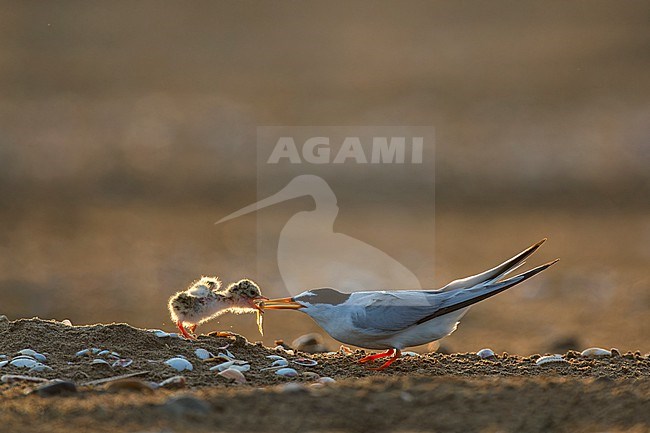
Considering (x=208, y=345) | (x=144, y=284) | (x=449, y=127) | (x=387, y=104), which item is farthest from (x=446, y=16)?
(x=208, y=345)

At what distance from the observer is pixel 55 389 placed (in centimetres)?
461

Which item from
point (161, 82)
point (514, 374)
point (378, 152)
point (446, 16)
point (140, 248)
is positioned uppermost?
point (446, 16)

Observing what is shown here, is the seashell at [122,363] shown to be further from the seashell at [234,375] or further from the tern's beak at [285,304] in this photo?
the tern's beak at [285,304]

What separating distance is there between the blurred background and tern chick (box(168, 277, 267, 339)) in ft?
10.9

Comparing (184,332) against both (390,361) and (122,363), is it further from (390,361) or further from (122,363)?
(390,361)

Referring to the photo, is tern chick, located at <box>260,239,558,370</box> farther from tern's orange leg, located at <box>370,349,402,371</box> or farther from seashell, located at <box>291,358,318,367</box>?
seashell, located at <box>291,358,318,367</box>

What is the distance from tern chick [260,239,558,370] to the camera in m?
6.02

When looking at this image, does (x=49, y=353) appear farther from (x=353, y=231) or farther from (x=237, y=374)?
(x=353, y=231)

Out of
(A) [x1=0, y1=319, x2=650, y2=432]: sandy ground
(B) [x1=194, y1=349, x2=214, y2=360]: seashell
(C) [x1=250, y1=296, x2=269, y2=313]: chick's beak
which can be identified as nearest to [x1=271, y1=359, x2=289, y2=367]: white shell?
(A) [x1=0, y1=319, x2=650, y2=432]: sandy ground

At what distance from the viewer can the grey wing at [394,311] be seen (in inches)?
237

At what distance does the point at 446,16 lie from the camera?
3288cm

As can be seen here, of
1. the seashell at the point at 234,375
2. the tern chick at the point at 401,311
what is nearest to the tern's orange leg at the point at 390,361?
the tern chick at the point at 401,311

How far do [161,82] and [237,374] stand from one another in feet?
73.0

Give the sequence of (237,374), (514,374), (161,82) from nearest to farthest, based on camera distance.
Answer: (237,374)
(514,374)
(161,82)
